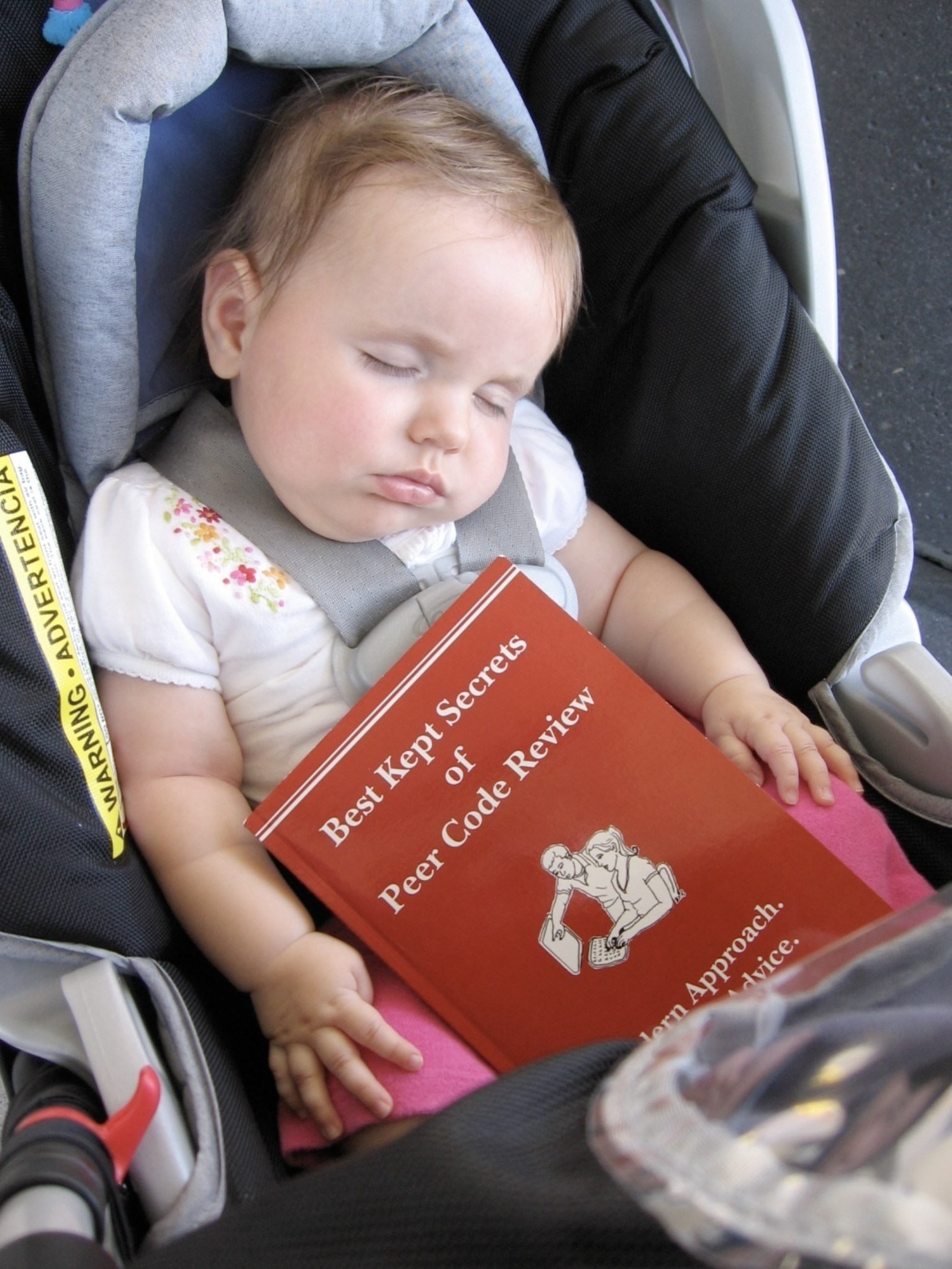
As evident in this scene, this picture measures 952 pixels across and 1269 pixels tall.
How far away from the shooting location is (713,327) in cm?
92

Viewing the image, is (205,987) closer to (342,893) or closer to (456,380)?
(342,893)

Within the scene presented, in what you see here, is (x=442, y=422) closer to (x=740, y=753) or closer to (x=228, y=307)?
(x=228, y=307)

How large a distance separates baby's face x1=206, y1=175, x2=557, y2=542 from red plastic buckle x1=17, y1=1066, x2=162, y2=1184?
445 mm

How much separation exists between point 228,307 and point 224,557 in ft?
0.68

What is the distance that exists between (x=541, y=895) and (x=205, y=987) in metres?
0.28

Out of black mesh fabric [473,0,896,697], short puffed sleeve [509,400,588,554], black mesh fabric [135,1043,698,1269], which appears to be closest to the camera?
black mesh fabric [135,1043,698,1269]

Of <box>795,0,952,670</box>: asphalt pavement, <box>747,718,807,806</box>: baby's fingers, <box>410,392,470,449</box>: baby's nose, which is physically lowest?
<box>747,718,807,806</box>: baby's fingers

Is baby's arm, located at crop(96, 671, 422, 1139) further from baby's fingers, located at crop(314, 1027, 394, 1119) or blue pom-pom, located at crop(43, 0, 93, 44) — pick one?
blue pom-pom, located at crop(43, 0, 93, 44)

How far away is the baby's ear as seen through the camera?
2.80 ft

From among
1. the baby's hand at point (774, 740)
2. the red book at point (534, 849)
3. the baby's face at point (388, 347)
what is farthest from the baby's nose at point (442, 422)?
the baby's hand at point (774, 740)

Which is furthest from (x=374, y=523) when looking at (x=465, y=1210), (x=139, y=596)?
(x=465, y=1210)

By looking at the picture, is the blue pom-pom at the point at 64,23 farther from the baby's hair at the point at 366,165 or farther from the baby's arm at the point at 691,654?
the baby's arm at the point at 691,654

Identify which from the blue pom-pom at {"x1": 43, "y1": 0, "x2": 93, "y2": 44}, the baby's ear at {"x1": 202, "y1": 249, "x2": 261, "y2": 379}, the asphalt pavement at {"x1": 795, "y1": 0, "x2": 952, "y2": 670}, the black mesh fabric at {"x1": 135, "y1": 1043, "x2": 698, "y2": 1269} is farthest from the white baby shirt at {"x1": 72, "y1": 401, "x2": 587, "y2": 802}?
the asphalt pavement at {"x1": 795, "y1": 0, "x2": 952, "y2": 670}

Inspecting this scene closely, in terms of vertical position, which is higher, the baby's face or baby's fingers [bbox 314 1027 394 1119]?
the baby's face
